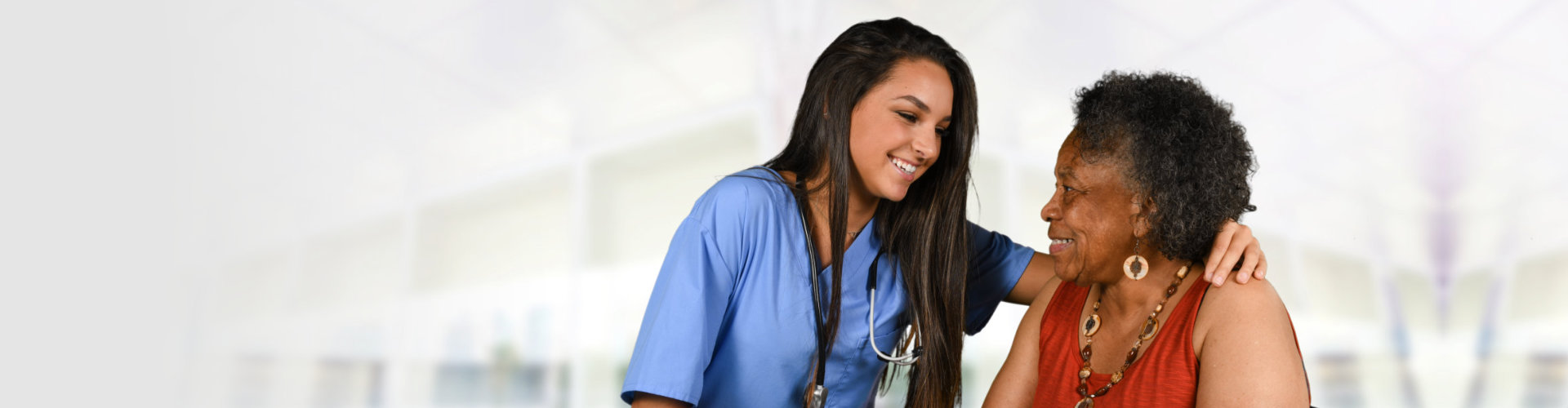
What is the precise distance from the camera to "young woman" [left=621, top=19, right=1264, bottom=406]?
4.74 ft

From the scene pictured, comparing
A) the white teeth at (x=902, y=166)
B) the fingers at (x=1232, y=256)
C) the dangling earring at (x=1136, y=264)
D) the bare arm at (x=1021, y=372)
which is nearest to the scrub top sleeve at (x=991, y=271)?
the bare arm at (x=1021, y=372)

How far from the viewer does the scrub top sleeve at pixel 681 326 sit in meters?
1.40

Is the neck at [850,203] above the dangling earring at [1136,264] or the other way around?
above

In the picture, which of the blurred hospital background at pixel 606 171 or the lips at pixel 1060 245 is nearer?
the lips at pixel 1060 245

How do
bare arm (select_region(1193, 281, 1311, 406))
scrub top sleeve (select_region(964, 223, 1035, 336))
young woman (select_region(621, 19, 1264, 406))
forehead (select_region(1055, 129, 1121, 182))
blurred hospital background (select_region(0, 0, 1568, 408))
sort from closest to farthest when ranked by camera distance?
bare arm (select_region(1193, 281, 1311, 406))
forehead (select_region(1055, 129, 1121, 182))
young woman (select_region(621, 19, 1264, 406))
scrub top sleeve (select_region(964, 223, 1035, 336))
blurred hospital background (select_region(0, 0, 1568, 408))

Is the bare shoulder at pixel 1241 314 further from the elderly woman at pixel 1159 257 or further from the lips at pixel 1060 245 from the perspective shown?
the lips at pixel 1060 245

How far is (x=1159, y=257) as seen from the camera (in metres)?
1.38

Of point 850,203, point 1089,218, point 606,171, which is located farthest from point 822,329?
point 606,171

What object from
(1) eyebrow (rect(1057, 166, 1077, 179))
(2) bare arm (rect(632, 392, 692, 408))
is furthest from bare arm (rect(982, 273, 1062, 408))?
(2) bare arm (rect(632, 392, 692, 408))

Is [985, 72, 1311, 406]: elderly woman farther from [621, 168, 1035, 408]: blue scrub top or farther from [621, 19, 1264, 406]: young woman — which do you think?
[621, 168, 1035, 408]: blue scrub top

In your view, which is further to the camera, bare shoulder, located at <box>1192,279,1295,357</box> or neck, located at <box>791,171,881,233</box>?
neck, located at <box>791,171,881,233</box>

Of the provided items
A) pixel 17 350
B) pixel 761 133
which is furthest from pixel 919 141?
pixel 17 350

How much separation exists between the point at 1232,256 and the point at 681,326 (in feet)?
2.40

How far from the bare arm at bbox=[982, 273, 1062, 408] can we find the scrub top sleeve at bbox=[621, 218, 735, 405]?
1.55 ft
